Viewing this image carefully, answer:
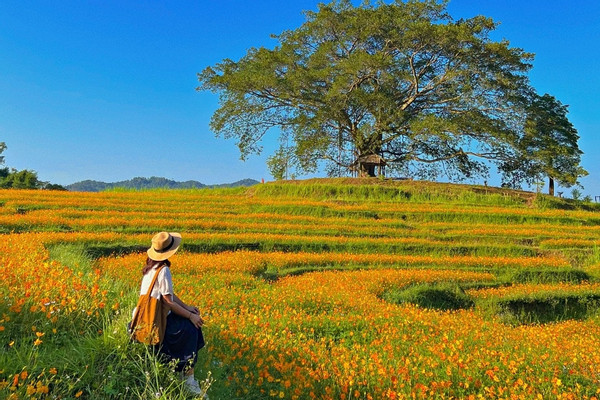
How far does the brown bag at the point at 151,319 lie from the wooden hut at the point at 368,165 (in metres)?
30.0

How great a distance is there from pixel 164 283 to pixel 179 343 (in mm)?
691

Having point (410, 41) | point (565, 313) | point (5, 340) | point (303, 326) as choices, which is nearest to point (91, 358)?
point (5, 340)

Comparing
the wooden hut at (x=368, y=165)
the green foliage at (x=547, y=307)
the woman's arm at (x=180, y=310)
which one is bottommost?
the green foliage at (x=547, y=307)

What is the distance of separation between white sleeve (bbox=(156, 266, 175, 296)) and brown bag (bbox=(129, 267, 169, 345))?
0.20 ft

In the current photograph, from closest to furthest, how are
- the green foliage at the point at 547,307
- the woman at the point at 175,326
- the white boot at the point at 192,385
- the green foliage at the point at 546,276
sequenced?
the white boot at the point at 192,385, the woman at the point at 175,326, the green foliage at the point at 547,307, the green foliage at the point at 546,276

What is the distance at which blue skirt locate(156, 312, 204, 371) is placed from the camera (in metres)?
4.99

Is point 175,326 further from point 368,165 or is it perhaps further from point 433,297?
point 368,165

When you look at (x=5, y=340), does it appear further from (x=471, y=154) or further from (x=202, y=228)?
(x=471, y=154)

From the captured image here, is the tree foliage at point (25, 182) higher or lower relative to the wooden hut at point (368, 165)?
lower

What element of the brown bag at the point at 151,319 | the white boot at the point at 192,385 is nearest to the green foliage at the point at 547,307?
the white boot at the point at 192,385

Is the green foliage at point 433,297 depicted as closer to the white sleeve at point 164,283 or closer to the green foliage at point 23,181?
the white sleeve at point 164,283

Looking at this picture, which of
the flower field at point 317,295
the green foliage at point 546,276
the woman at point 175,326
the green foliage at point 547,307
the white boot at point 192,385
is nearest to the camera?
the white boot at point 192,385

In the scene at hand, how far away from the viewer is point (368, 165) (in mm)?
35031

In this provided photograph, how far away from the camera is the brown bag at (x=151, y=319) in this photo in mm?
4867
